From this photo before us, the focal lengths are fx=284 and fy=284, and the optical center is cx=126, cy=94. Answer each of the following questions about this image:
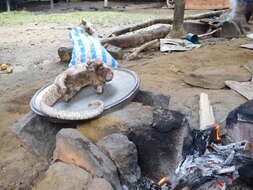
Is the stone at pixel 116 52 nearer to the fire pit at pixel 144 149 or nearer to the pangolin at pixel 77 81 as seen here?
the pangolin at pixel 77 81

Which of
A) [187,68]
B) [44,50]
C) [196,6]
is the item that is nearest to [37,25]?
[44,50]

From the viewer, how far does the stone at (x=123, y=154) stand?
1952 mm

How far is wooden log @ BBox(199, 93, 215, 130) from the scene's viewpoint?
9.11 ft

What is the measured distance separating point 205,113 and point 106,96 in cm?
118

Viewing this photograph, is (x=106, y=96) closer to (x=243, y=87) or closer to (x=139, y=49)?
(x=243, y=87)

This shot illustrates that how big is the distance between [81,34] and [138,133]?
76.4 inches

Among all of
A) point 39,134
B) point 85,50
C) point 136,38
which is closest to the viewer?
point 39,134

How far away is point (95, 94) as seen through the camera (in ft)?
8.29

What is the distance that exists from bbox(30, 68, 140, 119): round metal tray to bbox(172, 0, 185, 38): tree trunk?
457 cm

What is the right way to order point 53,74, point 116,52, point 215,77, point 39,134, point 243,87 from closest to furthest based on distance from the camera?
point 39,134
point 243,87
point 215,77
point 53,74
point 116,52

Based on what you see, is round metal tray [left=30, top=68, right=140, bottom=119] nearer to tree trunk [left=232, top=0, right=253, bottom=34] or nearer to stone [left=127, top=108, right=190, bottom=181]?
stone [left=127, top=108, right=190, bottom=181]

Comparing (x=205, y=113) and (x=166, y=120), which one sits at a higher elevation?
(x=166, y=120)

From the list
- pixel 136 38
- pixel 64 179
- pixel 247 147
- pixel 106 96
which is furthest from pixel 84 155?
pixel 136 38

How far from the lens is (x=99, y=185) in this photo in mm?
1735
